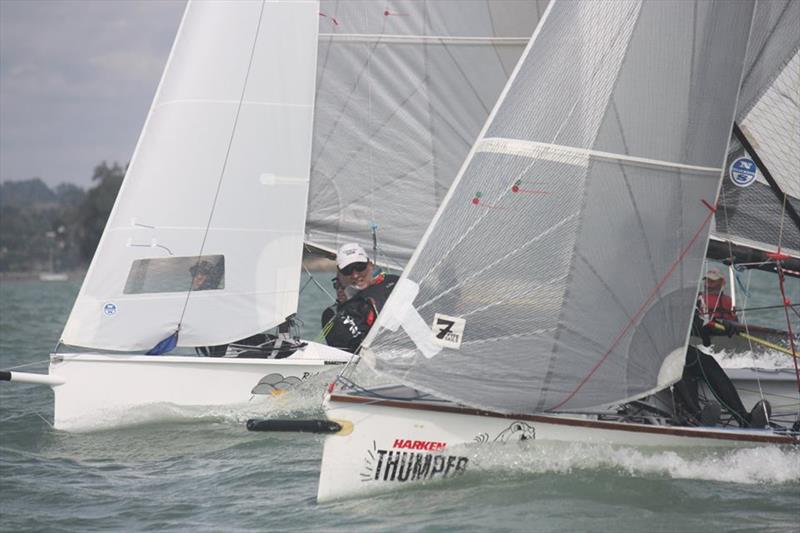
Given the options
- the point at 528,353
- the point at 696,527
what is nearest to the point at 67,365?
→ the point at 528,353

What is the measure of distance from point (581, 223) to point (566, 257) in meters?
0.20

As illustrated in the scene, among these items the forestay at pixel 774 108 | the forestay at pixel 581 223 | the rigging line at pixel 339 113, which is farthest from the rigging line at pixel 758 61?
the rigging line at pixel 339 113

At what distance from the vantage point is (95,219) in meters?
85.5

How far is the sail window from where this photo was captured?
30.4 feet

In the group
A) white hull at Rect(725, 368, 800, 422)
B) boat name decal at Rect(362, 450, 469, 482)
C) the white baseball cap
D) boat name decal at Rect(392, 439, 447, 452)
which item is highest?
the white baseball cap

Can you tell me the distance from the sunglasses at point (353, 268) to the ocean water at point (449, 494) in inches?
73.4

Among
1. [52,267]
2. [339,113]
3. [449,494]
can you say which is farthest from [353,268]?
[52,267]

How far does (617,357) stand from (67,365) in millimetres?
4359

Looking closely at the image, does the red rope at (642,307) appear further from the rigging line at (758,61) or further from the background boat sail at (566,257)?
the rigging line at (758,61)

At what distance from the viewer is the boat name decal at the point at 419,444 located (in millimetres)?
6309

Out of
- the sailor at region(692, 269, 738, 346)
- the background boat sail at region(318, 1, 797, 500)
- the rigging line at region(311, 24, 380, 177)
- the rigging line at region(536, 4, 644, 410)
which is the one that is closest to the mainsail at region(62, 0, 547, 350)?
the rigging line at region(311, 24, 380, 177)

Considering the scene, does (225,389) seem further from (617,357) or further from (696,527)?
(696,527)

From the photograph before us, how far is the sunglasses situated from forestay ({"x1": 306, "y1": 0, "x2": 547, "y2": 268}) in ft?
5.63

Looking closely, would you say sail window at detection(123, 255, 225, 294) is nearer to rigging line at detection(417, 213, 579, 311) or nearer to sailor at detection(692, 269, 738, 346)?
rigging line at detection(417, 213, 579, 311)
